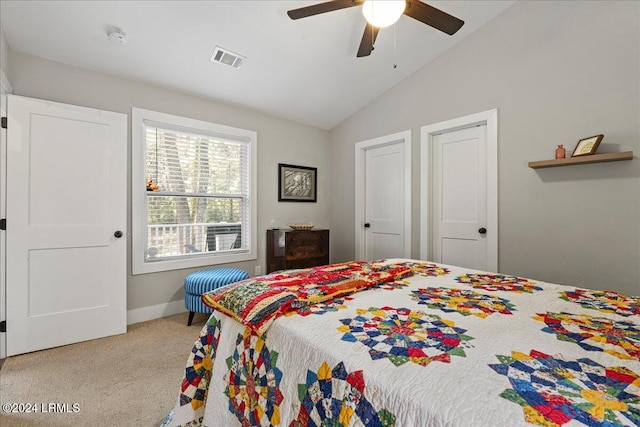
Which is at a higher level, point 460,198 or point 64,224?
point 460,198

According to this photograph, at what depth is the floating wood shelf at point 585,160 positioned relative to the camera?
6.97ft

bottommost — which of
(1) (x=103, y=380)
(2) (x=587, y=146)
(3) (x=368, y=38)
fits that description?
(1) (x=103, y=380)

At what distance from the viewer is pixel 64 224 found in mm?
2531

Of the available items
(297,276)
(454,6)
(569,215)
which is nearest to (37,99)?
(297,276)

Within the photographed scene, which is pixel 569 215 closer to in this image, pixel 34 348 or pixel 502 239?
pixel 502 239

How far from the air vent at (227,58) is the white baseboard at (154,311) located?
2.53 metres

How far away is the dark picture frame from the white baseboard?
1754mm

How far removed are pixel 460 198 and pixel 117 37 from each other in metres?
3.48

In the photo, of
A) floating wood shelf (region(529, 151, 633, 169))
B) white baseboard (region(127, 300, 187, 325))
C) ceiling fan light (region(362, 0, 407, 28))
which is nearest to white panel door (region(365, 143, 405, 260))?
floating wood shelf (region(529, 151, 633, 169))

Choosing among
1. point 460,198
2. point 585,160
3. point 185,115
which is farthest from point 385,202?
point 185,115

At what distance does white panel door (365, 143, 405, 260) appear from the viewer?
3.76 meters

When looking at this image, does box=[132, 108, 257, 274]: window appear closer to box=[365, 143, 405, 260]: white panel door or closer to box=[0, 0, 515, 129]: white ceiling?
box=[0, 0, 515, 129]: white ceiling

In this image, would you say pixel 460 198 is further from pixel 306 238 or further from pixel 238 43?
pixel 238 43

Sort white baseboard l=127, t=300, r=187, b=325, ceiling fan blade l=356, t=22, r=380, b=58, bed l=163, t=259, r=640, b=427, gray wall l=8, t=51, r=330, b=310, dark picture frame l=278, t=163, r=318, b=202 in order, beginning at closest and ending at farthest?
bed l=163, t=259, r=640, b=427, ceiling fan blade l=356, t=22, r=380, b=58, gray wall l=8, t=51, r=330, b=310, white baseboard l=127, t=300, r=187, b=325, dark picture frame l=278, t=163, r=318, b=202
